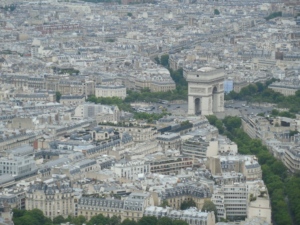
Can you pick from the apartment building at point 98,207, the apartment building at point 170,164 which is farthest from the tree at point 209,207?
the apartment building at point 170,164

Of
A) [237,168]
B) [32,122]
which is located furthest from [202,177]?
[32,122]

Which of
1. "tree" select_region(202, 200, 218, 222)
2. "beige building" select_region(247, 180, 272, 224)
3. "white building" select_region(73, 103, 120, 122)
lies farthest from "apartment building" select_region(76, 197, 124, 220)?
"white building" select_region(73, 103, 120, 122)

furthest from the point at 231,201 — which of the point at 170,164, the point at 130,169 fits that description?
the point at 170,164

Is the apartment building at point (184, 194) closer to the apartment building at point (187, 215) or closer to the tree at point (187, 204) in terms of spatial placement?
the tree at point (187, 204)

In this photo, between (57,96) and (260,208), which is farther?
(57,96)

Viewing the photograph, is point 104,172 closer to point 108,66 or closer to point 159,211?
point 159,211

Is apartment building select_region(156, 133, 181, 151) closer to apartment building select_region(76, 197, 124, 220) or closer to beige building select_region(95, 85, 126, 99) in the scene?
apartment building select_region(76, 197, 124, 220)

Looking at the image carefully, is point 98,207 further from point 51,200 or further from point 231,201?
point 231,201
